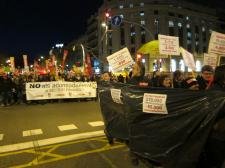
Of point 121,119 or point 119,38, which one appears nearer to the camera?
point 121,119

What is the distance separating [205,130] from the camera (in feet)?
17.8

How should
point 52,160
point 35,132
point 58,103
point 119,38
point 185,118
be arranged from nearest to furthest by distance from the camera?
point 185,118 → point 52,160 → point 35,132 → point 58,103 → point 119,38

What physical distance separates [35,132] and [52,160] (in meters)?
3.60

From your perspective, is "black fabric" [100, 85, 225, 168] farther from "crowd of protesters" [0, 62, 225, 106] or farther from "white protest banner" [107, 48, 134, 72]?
"white protest banner" [107, 48, 134, 72]

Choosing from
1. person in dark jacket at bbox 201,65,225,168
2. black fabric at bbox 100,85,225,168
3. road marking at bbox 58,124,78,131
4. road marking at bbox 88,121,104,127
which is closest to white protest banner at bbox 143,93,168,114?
black fabric at bbox 100,85,225,168

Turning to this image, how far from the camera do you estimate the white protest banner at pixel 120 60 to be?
1116 centimetres

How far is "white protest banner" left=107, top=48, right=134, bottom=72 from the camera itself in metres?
11.2

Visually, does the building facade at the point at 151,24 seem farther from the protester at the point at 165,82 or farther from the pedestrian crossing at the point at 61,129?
the protester at the point at 165,82

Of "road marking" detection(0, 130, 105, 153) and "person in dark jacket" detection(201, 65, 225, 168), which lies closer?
"person in dark jacket" detection(201, 65, 225, 168)

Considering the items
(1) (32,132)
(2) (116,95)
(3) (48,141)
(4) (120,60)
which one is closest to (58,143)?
(3) (48,141)

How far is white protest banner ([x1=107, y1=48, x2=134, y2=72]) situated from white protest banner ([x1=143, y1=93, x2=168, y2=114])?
4863 mm

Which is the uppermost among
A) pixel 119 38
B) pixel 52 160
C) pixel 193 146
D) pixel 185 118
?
pixel 119 38

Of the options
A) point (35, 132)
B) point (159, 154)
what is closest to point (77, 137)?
point (35, 132)

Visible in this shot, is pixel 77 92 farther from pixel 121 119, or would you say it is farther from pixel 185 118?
pixel 185 118
